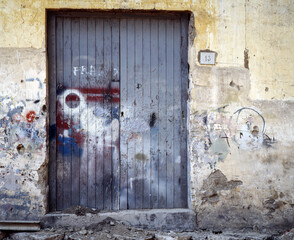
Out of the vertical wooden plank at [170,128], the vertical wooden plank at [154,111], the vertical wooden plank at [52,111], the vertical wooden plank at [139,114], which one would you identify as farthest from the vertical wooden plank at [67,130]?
the vertical wooden plank at [170,128]

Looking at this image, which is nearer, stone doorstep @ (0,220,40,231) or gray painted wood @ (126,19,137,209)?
stone doorstep @ (0,220,40,231)

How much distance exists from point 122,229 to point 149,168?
0.77 metres

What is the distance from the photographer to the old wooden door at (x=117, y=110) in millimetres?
4066

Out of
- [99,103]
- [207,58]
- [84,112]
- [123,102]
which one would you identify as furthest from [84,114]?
[207,58]

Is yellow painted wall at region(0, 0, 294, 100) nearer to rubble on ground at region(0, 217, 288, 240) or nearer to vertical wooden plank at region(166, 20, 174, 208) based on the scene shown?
vertical wooden plank at region(166, 20, 174, 208)

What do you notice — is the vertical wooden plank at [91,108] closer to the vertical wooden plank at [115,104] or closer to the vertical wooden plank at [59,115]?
the vertical wooden plank at [115,104]

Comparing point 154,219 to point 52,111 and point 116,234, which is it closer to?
point 116,234

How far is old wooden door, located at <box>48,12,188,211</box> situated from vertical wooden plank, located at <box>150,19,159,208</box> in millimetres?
12

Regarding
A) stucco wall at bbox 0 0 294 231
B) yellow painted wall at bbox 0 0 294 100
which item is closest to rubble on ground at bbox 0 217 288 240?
stucco wall at bbox 0 0 294 231

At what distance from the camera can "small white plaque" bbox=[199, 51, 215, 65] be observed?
13.2 feet

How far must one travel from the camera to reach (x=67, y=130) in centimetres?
407

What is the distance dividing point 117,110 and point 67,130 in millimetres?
637

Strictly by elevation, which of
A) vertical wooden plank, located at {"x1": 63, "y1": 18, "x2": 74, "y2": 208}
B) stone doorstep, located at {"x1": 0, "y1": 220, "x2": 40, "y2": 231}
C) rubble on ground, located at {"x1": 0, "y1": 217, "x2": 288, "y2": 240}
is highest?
vertical wooden plank, located at {"x1": 63, "y1": 18, "x2": 74, "y2": 208}

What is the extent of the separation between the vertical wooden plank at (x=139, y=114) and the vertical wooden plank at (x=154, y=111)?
5.2 inches
